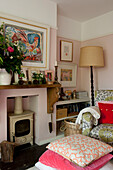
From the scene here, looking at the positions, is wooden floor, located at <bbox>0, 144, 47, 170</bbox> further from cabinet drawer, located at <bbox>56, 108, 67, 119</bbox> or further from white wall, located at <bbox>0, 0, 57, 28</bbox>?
white wall, located at <bbox>0, 0, 57, 28</bbox>

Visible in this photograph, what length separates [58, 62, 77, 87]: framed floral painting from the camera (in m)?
3.58

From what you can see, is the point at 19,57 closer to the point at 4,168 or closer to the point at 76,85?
the point at 4,168

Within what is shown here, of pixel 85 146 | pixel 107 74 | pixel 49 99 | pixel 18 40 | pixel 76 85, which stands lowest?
pixel 85 146

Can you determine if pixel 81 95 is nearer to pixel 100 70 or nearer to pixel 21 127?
pixel 100 70

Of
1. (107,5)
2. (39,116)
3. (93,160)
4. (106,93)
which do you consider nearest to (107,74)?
(106,93)

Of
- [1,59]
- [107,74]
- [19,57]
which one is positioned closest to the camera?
[1,59]

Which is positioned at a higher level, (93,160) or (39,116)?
(39,116)

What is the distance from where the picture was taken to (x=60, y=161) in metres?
1.61

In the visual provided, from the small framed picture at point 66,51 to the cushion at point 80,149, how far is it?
2.15 m

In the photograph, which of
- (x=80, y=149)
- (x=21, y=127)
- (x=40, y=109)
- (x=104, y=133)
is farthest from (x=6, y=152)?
(x=104, y=133)

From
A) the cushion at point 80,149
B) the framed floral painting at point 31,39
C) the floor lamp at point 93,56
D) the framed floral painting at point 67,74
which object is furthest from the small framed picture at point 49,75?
the cushion at point 80,149

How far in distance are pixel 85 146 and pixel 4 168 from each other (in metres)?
1.18

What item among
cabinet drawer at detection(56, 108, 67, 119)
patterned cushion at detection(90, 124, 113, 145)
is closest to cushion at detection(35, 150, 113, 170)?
patterned cushion at detection(90, 124, 113, 145)

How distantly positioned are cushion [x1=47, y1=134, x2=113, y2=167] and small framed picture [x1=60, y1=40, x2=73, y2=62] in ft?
7.06
